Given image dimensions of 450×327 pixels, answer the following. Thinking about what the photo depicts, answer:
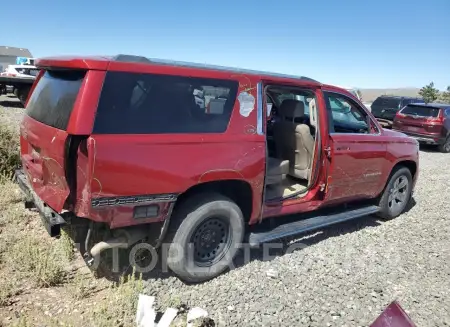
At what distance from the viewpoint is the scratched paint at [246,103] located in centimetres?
356

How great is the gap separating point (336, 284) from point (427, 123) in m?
11.2

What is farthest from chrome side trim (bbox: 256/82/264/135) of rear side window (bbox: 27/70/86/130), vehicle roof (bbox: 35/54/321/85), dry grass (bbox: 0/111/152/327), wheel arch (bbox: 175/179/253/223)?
dry grass (bbox: 0/111/152/327)

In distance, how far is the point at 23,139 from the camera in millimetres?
3787

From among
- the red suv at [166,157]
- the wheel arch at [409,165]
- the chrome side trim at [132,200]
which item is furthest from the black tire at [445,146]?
the chrome side trim at [132,200]

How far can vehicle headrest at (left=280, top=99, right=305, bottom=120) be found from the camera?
15.9 ft

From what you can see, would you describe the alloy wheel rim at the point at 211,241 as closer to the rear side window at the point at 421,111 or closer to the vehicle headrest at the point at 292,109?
the vehicle headrest at the point at 292,109

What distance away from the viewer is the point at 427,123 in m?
12.9

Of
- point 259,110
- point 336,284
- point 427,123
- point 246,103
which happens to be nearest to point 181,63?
point 246,103

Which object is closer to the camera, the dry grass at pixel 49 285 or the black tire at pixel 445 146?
the dry grass at pixel 49 285

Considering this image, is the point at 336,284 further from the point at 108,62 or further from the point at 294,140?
the point at 108,62

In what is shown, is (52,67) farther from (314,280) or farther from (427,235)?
(427,235)

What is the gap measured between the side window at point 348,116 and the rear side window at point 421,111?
943 cm

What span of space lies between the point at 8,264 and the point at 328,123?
369cm

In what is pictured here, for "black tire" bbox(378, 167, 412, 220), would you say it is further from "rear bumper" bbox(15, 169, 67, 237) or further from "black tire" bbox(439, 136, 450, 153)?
"black tire" bbox(439, 136, 450, 153)
